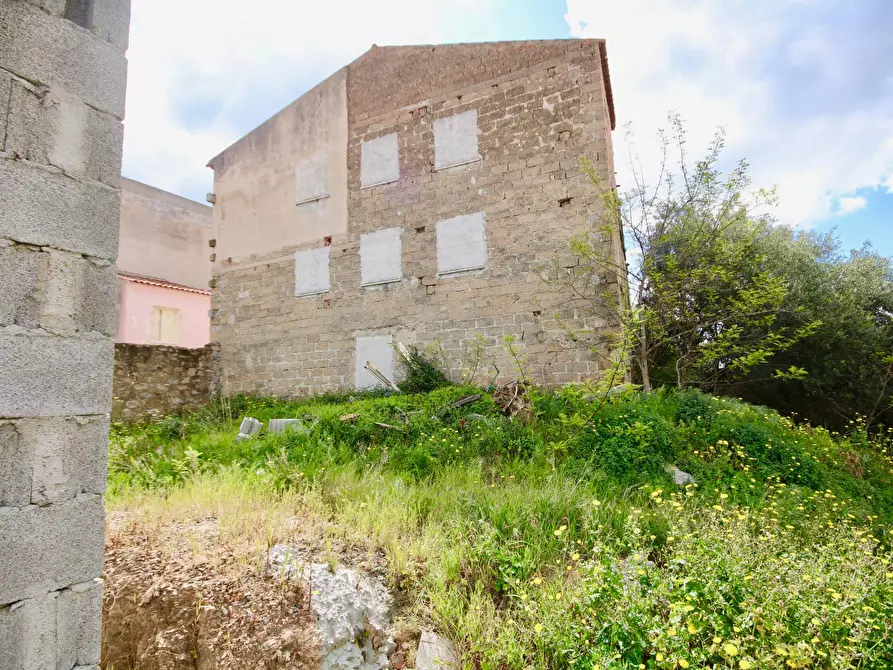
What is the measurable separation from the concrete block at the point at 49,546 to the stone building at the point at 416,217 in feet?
24.6

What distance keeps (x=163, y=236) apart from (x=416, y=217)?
11.2m

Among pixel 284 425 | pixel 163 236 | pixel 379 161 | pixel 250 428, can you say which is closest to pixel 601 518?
pixel 284 425

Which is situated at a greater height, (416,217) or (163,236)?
(163,236)

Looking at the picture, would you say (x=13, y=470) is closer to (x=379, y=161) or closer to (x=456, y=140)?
(x=456, y=140)

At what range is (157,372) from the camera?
430 inches

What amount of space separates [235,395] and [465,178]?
692cm

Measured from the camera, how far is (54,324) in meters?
2.02

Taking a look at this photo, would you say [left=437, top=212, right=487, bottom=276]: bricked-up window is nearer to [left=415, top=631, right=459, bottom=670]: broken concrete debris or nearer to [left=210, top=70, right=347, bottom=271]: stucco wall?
[left=210, top=70, right=347, bottom=271]: stucco wall

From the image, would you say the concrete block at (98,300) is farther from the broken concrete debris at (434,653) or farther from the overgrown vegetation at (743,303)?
the overgrown vegetation at (743,303)

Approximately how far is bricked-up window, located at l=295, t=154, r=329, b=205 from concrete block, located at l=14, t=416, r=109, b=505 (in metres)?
9.95

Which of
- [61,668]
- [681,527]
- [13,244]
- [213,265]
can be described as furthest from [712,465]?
[213,265]

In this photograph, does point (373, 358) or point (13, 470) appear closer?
point (13, 470)

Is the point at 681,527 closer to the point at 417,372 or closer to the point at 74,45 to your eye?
the point at 74,45

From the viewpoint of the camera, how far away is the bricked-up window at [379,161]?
35.3 feet
